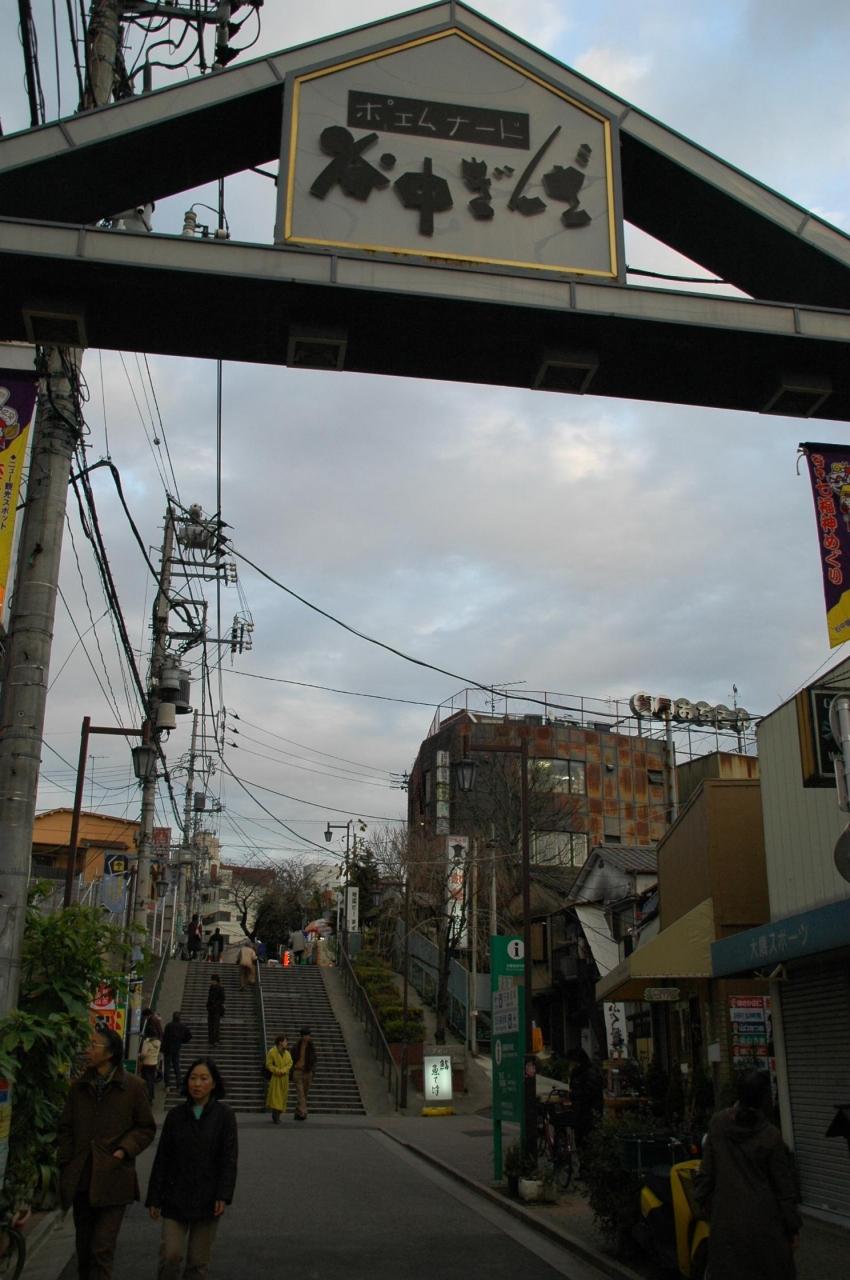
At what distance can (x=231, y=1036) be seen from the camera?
3155 centimetres

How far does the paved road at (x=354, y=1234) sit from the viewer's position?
30.3 feet

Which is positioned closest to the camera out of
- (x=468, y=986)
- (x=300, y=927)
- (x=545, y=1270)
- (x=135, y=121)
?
(x=135, y=121)

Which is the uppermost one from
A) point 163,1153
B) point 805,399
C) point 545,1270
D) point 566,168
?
point 566,168

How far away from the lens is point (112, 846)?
49.3 metres

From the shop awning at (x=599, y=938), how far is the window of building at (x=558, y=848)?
16.5 metres

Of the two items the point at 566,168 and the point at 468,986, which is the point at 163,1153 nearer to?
the point at 566,168

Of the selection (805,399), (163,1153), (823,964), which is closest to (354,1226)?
(163,1153)

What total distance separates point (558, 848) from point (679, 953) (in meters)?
40.0

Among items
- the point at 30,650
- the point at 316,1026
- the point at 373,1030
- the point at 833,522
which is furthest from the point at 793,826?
the point at 316,1026

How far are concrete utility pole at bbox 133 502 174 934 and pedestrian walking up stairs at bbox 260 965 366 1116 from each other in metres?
6.32

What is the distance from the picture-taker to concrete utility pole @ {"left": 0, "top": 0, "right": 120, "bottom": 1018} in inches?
299

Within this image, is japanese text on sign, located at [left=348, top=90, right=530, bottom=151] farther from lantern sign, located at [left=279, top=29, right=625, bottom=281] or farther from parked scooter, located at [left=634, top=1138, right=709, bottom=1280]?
parked scooter, located at [left=634, top=1138, right=709, bottom=1280]

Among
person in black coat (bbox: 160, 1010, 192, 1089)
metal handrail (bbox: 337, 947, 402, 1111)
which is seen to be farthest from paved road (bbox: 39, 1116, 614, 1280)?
metal handrail (bbox: 337, 947, 402, 1111)

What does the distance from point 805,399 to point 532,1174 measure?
29.1 ft
